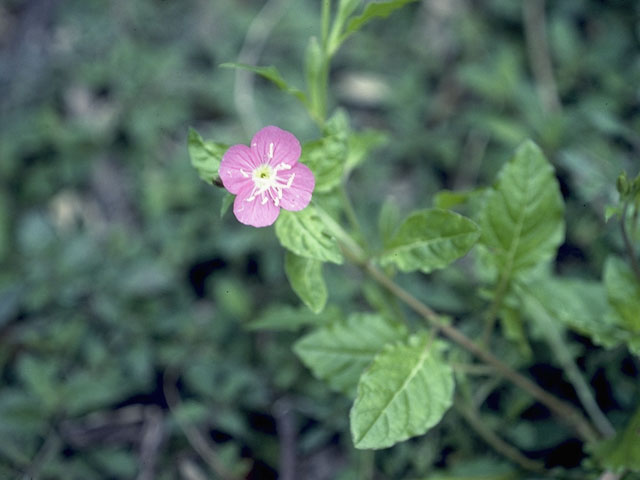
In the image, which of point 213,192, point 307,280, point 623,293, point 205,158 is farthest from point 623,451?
point 213,192

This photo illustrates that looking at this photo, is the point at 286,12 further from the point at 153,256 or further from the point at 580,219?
the point at 580,219

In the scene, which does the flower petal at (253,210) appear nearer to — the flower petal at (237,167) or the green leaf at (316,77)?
the flower petal at (237,167)

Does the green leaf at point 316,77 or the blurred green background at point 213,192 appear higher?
the green leaf at point 316,77

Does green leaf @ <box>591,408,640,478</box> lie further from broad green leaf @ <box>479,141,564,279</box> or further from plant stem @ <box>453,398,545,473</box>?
broad green leaf @ <box>479,141,564,279</box>

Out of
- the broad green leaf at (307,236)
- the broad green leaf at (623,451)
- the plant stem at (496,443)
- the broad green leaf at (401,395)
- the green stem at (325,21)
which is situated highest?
the green stem at (325,21)

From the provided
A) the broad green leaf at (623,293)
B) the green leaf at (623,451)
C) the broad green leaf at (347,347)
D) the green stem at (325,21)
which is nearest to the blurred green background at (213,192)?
the broad green leaf at (347,347)

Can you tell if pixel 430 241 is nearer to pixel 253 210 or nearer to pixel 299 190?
pixel 299 190
